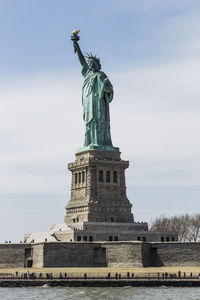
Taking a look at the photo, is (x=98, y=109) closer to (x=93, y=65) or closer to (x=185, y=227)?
(x=93, y=65)

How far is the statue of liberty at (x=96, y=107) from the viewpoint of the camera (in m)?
91.2

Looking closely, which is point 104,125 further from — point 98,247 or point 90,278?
point 90,278

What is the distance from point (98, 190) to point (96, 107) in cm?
1123

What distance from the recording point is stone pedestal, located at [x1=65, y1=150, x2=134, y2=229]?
8675 centimetres

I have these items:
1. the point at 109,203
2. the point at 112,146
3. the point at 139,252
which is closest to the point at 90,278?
the point at 139,252

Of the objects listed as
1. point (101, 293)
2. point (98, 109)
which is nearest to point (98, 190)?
point (98, 109)

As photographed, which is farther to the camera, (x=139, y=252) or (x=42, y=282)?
(x=139, y=252)

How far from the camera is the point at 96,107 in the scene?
92.0 metres

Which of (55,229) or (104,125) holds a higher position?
(104,125)

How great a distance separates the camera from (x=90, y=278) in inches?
2562

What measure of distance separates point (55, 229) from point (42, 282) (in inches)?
893

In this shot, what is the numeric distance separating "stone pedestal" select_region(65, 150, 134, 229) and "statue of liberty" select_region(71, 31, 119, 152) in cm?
202

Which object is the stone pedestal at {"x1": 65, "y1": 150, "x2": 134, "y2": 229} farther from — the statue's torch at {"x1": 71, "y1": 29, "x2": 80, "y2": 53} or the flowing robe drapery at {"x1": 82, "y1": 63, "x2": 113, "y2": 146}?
the statue's torch at {"x1": 71, "y1": 29, "x2": 80, "y2": 53}

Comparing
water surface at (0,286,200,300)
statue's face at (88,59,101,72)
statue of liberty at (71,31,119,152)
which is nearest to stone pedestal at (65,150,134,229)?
statue of liberty at (71,31,119,152)
